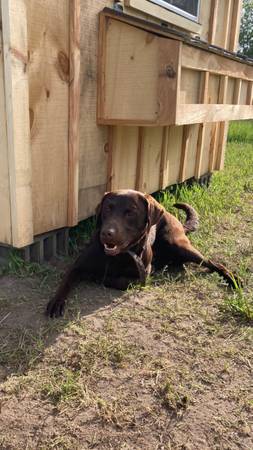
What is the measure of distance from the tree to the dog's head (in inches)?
1194

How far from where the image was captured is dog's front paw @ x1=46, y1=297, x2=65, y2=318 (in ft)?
9.37

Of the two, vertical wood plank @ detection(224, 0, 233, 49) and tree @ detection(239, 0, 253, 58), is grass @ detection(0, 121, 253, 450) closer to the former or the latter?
vertical wood plank @ detection(224, 0, 233, 49)

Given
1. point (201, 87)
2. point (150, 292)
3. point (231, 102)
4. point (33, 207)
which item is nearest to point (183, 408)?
point (150, 292)

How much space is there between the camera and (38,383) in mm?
2236

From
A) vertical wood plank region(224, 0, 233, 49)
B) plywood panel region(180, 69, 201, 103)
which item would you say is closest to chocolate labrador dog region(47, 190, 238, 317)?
plywood panel region(180, 69, 201, 103)

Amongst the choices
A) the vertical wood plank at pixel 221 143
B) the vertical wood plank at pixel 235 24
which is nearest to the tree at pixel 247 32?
the vertical wood plank at pixel 235 24

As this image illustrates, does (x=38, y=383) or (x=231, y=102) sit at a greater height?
(x=231, y=102)

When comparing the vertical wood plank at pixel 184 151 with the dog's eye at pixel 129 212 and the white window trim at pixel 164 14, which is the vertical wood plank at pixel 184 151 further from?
the dog's eye at pixel 129 212

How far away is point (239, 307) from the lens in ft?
9.83

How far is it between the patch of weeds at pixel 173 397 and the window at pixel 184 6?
3.31m

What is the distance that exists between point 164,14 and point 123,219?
229 cm

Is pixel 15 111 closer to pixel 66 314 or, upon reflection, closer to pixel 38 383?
pixel 66 314

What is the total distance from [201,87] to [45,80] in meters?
1.46

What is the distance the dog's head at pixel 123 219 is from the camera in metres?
3.04
